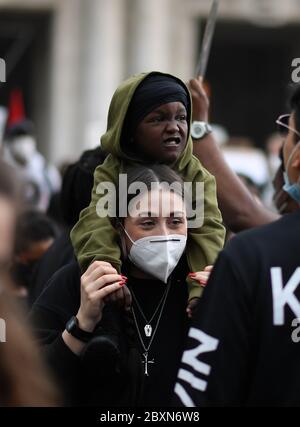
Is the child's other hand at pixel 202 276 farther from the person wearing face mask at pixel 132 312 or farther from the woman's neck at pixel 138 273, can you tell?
the woman's neck at pixel 138 273

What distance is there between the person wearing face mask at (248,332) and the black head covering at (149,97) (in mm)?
921

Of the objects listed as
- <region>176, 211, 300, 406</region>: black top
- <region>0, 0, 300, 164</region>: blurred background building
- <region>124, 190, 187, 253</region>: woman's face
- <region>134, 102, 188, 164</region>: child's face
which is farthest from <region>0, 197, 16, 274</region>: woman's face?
<region>0, 0, 300, 164</region>: blurred background building

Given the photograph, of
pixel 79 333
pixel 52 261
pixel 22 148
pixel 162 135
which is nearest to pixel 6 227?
pixel 79 333

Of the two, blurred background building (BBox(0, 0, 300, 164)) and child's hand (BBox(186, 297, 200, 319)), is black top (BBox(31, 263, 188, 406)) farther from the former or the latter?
blurred background building (BBox(0, 0, 300, 164))

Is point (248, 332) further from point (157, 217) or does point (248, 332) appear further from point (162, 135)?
point (162, 135)

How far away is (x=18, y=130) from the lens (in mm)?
12609

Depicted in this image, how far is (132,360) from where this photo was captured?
3.58 m

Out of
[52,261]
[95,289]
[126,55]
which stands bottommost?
[126,55]

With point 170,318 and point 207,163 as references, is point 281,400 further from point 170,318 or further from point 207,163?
point 207,163

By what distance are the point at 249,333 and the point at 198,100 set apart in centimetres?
171

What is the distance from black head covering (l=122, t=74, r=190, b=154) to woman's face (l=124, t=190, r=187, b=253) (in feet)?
0.83

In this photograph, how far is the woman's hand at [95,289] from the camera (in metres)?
3.51

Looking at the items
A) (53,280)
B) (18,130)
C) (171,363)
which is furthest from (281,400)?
(18,130)

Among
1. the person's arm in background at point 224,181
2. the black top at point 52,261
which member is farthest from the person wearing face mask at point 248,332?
the black top at point 52,261
